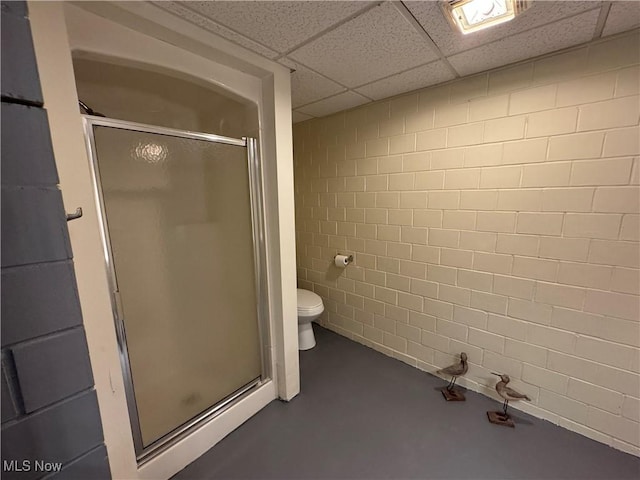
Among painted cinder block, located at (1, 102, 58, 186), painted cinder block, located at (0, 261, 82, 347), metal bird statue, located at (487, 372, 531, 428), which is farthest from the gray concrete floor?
painted cinder block, located at (1, 102, 58, 186)

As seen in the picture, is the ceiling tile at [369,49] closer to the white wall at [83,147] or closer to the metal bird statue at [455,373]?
the white wall at [83,147]

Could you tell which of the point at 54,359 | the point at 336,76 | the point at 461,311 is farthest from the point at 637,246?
the point at 54,359

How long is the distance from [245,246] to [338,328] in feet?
4.74

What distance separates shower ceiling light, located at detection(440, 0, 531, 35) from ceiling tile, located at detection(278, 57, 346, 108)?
0.76 metres

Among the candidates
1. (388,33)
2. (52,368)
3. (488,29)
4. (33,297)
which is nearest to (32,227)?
(33,297)

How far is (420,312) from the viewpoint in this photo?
81.3 inches

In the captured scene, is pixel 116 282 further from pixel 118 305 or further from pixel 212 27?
pixel 212 27

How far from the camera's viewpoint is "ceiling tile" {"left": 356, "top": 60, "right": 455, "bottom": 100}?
1.57 m

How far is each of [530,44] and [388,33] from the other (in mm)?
729

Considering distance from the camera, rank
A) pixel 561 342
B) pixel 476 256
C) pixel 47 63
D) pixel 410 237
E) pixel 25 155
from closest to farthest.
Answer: pixel 25 155, pixel 47 63, pixel 561 342, pixel 476 256, pixel 410 237

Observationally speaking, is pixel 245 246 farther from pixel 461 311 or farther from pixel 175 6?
pixel 461 311

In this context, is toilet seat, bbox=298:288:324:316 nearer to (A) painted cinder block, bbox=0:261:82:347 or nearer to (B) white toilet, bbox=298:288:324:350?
(B) white toilet, bbox=298:288:324:350

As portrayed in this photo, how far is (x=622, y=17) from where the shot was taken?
113cm

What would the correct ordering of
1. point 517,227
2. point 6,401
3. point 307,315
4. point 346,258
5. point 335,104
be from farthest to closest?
point 346,258 → point 307,315 → point 335,104 → point 517,227 → point 6,401
